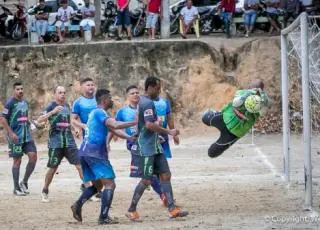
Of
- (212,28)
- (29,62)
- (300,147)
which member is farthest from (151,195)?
(212,28)

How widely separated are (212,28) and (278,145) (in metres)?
8.46

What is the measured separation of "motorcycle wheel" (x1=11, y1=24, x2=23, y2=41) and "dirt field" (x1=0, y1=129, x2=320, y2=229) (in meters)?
10.1

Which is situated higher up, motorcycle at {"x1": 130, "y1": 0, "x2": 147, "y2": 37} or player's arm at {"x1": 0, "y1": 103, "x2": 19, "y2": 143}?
motorcycle at {"x1": 130, "y1": 0, "x2": 147, "y2": 37}

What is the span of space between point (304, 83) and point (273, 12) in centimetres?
1675

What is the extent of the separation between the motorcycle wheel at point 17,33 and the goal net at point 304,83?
11.9 meters

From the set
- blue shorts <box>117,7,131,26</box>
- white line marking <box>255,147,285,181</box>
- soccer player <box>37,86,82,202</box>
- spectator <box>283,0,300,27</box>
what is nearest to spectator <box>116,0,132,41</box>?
blue shorts <box>117,7,131,26</box>

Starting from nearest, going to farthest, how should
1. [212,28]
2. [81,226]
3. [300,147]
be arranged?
[81,226] → [300,147] → [212,28]

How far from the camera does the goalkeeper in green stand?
12.8 metres

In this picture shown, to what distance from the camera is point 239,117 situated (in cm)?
1290

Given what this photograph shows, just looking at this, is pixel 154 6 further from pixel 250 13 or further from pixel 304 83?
pixel 304 83

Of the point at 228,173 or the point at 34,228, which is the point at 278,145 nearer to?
the point at 228,173

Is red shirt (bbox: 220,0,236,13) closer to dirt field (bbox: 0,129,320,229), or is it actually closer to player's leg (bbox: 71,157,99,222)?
dirt field (bbox: 0,129,320,229)

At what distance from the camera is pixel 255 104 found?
12.7 meters

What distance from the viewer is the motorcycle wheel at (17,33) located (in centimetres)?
→ 3144
